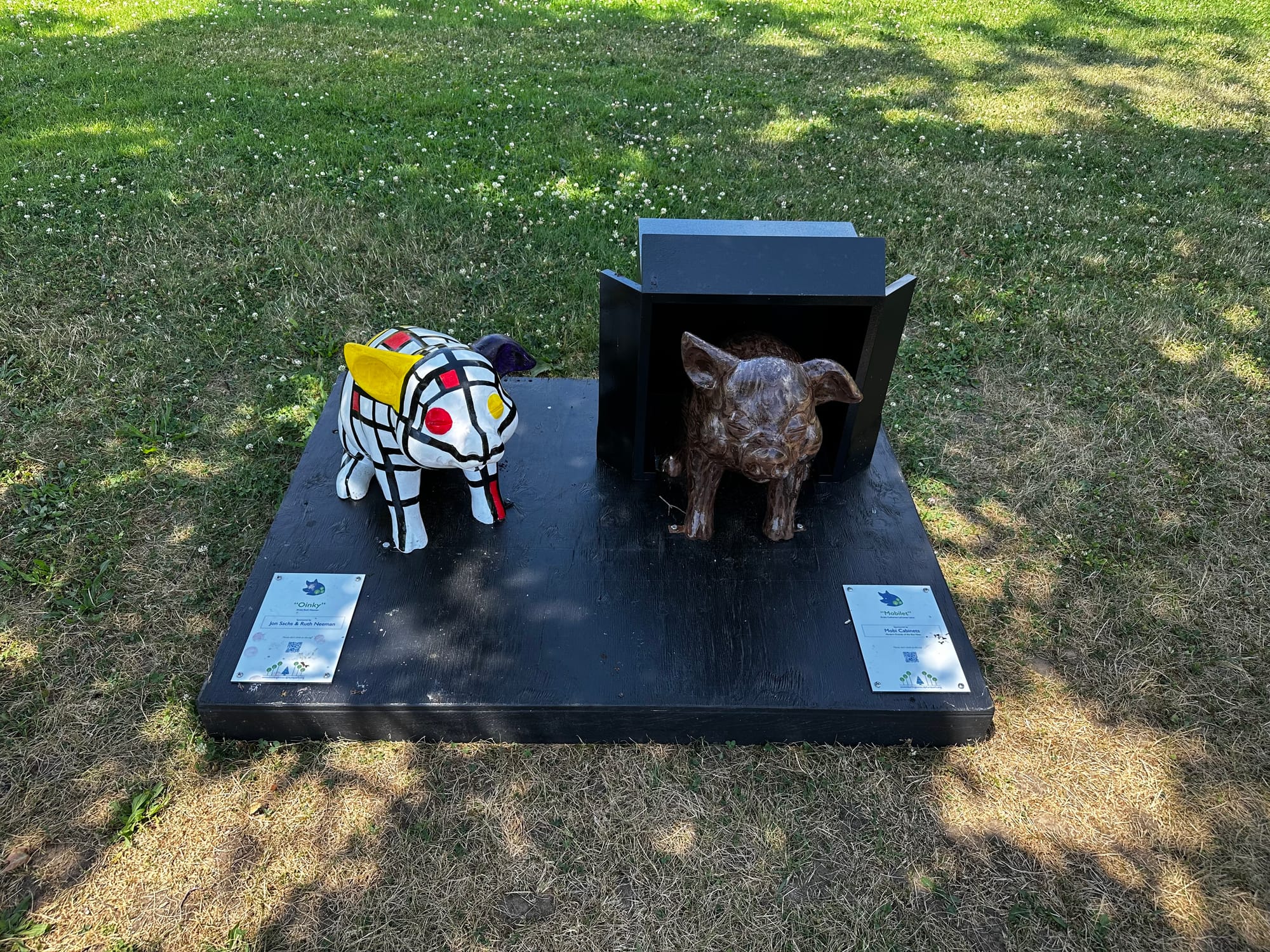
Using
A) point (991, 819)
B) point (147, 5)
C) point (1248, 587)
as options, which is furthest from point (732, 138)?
point (147, 5)

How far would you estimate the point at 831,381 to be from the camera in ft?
11.2

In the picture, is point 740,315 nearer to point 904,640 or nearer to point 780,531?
point 780,531

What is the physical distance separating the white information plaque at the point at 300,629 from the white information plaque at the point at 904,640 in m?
2.36

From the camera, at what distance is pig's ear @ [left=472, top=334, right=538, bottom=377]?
382 cm

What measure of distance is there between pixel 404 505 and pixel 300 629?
2.36 ft

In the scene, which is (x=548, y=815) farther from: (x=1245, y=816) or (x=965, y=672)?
(x=1245, y=816)

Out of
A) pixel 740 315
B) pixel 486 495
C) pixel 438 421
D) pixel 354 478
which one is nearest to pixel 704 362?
pixel 740 315

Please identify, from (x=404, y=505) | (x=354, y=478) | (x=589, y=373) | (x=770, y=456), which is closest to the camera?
(x=770, y=456)

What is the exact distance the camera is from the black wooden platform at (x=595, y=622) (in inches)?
131

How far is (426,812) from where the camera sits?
10.6 feet

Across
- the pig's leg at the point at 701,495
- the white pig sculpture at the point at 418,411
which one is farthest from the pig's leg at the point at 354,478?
the pig's leg at the point at 701,495

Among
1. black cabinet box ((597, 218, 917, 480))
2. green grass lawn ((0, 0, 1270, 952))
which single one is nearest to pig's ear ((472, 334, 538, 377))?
black cabinet box ((597, 218, 917, 480))

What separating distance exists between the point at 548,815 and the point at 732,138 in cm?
778

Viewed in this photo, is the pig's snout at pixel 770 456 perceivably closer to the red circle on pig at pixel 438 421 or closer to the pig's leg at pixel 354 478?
the red circle on pig at pixel 438 421
